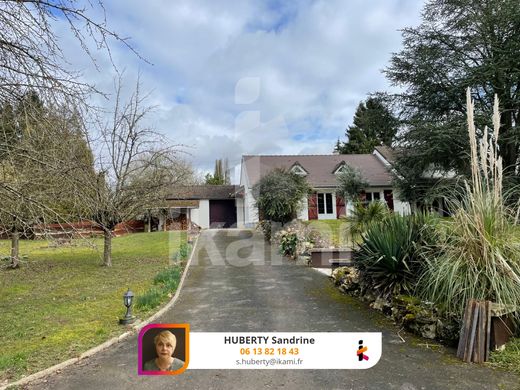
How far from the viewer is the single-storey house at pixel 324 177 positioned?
2788 centimetres

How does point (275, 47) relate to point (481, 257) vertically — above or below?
above

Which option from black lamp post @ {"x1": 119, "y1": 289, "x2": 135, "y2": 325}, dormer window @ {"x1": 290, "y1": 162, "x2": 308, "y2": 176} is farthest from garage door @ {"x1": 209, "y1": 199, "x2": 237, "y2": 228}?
black lamp post @ {"x1": 119, "y1": 289, "x2": 135, "y2": 325}

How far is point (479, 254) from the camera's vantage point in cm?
450

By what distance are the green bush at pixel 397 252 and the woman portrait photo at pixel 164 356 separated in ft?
12.3

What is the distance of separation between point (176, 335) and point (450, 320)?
3.98 meters

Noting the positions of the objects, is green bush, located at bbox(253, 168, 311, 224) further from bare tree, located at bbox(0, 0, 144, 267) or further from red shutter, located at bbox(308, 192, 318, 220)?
bare tree, located at bbox(0, 0, 144, 267)

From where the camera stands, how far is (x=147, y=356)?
14.8 ft

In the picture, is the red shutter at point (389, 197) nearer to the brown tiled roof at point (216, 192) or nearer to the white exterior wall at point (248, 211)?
the white exterior wall at point (248, 211)

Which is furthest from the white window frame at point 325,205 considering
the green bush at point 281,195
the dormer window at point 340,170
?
the green bush at point 281,195

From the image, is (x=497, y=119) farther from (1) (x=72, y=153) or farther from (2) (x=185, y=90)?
(2) (x=185, y=90)

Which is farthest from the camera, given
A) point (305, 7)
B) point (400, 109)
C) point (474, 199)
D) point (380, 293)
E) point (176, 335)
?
point (400, 109)

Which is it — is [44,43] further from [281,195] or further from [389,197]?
[389,197]

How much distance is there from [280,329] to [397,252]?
2450mm

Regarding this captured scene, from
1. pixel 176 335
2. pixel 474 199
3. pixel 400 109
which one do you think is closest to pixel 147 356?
pixel 176 335
